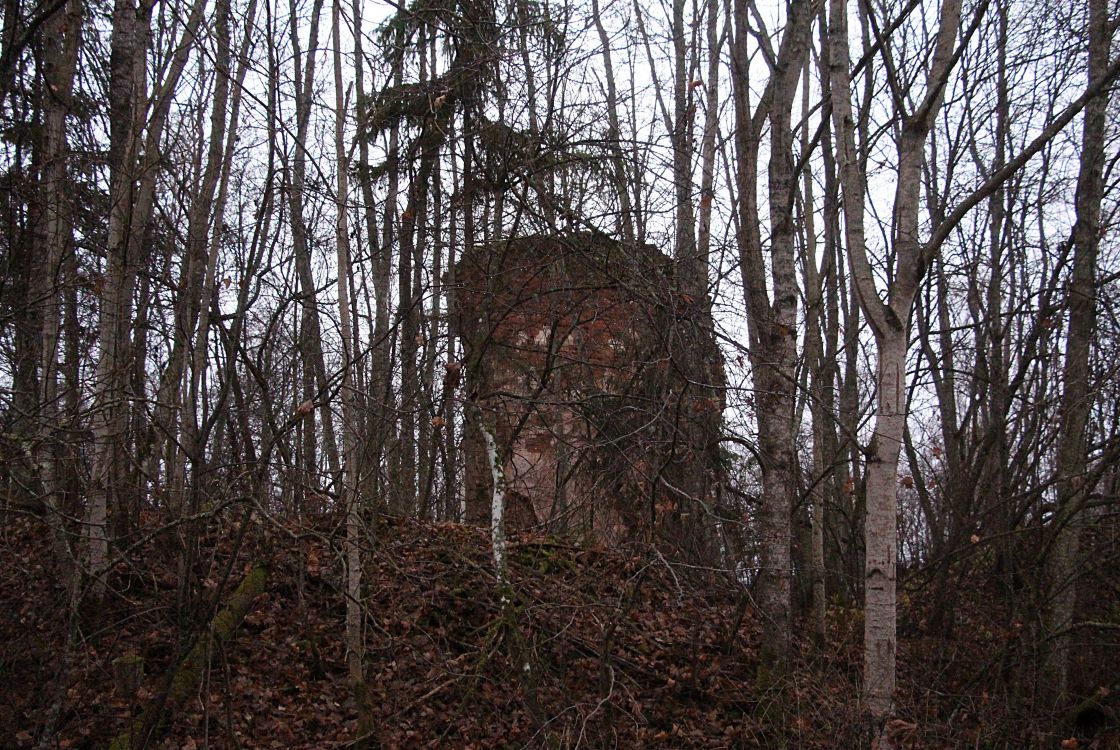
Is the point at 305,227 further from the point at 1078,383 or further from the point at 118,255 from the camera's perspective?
the point at 1078,383

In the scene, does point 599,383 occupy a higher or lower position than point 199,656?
higher

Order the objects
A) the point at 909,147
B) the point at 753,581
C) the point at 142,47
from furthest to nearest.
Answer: the point at 753,581
the point at 142,47
the point at 909,147

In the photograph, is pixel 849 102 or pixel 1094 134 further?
pixel 1094 134

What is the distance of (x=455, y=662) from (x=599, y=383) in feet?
13.8

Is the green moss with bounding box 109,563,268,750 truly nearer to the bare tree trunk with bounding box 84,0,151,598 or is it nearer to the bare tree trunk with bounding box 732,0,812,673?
the bare tree trunk with bounding box 84,0,151,598

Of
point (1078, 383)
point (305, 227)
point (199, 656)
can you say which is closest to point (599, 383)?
point (305, 227)

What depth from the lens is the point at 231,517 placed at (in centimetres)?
643

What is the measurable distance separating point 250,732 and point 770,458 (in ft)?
14.1

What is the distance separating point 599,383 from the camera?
33.0 feet

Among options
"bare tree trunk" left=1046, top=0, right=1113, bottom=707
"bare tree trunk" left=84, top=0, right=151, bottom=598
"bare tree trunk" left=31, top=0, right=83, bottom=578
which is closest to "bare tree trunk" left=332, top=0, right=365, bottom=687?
"bare tree trunk" left=84, top=0, right=151, bottom=598

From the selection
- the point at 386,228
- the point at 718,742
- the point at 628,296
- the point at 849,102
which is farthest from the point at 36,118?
the point at 718,742

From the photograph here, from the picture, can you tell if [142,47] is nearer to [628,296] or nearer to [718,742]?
[628,296]

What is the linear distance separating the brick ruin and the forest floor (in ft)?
2.92

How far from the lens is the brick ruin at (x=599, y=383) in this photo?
6.51 metres
